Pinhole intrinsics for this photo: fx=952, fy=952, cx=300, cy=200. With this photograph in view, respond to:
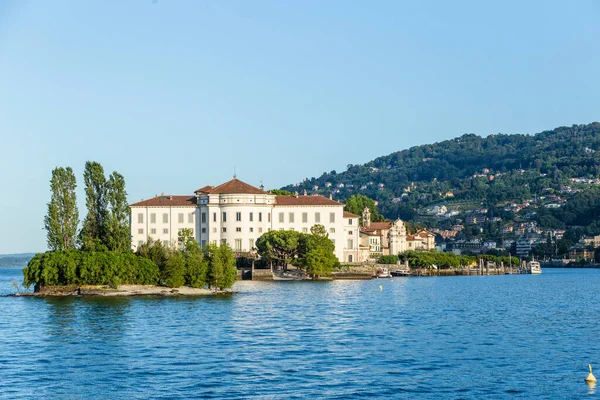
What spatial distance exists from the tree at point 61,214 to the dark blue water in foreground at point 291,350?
31.6ft

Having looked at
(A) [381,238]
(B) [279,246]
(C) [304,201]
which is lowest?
(B) [279,246]

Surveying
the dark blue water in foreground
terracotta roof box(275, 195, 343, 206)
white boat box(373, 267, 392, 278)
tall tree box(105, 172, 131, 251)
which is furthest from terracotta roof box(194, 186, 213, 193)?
the dark blue water in foreground

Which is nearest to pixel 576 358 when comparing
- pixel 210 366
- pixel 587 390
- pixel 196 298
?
pixel 587 390

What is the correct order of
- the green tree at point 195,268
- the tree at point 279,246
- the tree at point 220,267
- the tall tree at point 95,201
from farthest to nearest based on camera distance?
the tree at point 279,246 < the tall tree at point 95,201 < the green tree at point 195,268 < the tree at point 220,267

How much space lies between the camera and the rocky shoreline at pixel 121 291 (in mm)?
57438

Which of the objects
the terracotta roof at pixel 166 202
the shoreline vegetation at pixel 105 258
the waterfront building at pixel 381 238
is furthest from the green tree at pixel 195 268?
the waterfront building at pixel 381 238

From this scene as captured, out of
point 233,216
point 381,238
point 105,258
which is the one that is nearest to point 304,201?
point 233,216

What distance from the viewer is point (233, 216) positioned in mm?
90188

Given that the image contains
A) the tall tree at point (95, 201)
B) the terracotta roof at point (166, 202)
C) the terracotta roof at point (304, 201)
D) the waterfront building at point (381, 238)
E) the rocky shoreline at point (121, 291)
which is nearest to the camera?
the rocky shoreline at point (121, 291)

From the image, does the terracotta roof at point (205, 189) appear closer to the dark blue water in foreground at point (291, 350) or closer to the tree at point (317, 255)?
the tree at point (317, 255)

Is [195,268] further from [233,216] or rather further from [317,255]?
[233,216]

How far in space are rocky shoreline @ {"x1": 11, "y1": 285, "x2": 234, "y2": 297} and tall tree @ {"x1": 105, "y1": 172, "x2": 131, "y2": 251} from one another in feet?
16.4

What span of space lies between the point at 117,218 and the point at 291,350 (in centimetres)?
3388

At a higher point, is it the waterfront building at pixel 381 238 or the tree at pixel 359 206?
the tree at pixel 359 206
